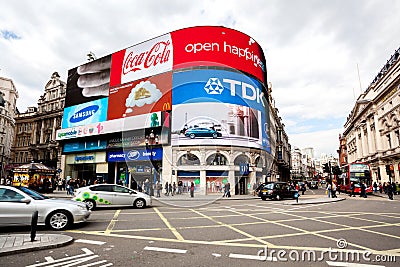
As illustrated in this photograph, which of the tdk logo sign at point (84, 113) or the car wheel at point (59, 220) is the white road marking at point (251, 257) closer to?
the car wheel at point (59, 220)

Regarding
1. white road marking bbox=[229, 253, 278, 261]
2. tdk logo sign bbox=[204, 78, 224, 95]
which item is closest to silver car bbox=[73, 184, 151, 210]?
white road marking bbox=[229, 253, 278, 261]

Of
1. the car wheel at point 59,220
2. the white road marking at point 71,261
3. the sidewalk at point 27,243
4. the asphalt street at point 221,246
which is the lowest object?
the asphalt street at point 221,246

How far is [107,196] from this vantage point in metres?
14.1

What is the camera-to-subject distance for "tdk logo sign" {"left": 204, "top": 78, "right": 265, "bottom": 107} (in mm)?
33844

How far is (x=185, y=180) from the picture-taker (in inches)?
1305

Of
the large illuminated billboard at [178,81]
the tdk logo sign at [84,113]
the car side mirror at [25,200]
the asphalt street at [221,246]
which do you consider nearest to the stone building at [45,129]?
the tdk logo sign at [84,113]

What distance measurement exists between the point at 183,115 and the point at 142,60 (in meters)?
12.1

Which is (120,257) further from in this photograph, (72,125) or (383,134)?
(383,134)

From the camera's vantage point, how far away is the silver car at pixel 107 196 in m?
13.9

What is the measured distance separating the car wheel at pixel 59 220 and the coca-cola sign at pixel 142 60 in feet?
96.7

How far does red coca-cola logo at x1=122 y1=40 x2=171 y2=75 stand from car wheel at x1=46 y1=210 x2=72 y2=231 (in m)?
30.8

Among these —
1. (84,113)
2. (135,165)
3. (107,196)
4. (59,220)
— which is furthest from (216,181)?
(59,220)

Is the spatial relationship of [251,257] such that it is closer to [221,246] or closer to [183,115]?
[221,246]

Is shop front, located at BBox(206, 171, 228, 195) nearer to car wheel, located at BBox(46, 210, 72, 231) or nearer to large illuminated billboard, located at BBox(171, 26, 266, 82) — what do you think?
large illuminated billboard, located at BBox(171, 26, 266, 82)
